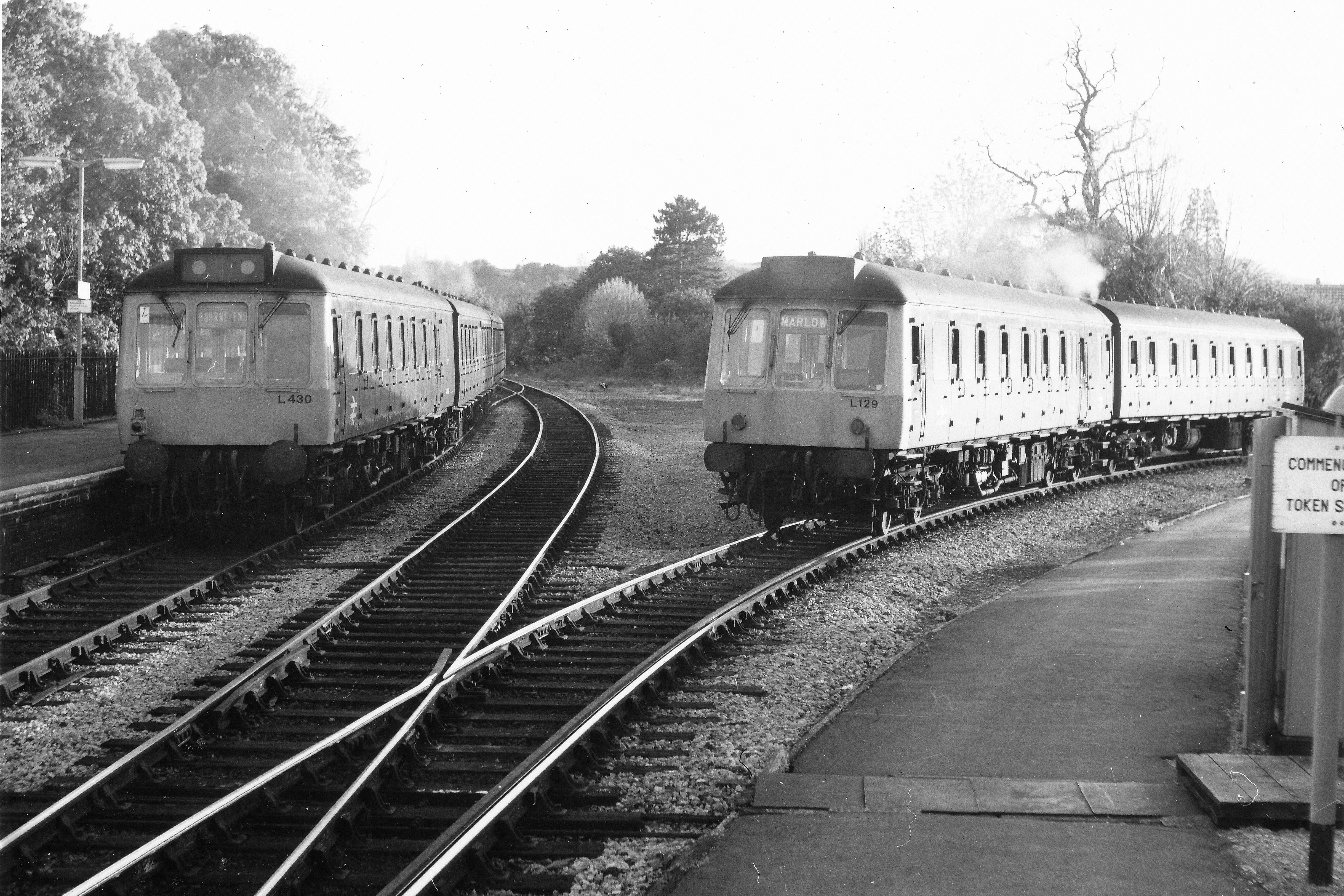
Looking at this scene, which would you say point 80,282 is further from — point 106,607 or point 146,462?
point 106,607

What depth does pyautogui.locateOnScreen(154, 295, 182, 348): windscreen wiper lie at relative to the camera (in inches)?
583

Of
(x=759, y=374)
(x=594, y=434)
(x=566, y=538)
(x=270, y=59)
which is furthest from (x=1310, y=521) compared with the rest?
(x=270, y=59)

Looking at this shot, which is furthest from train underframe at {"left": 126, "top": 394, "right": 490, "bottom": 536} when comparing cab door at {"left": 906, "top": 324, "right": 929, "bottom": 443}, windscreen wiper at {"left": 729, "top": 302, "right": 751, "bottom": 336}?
cab door at {"left": 906, "top": 324, "right": 929, "bottom": 443}

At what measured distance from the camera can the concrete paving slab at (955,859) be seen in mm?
5297

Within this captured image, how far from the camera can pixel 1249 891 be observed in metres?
5.27

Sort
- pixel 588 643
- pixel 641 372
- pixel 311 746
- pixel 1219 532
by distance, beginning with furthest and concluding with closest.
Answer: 1. pixel 641 372
2. pixel 1219 532
3. pixel 588 643
4. pixel 311 746

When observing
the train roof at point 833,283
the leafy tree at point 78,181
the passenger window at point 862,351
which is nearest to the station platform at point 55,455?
the leafy tree at point 78,181

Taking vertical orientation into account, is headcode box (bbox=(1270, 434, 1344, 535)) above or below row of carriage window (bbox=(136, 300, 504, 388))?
below

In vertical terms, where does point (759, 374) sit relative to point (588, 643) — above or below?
above

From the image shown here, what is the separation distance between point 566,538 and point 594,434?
1540cm

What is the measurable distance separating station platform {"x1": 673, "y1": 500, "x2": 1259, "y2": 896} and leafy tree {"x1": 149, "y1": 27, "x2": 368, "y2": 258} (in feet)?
119

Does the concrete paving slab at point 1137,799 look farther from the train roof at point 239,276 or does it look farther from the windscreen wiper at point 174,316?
the windscreen wiper at point 174,316

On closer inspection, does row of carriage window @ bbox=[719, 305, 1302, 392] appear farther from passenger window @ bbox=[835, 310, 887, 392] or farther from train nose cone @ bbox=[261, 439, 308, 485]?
train nose cone @ bbox=[261, 439, 308, 485]

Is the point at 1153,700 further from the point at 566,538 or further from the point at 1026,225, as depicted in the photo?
the point at 1026,225
